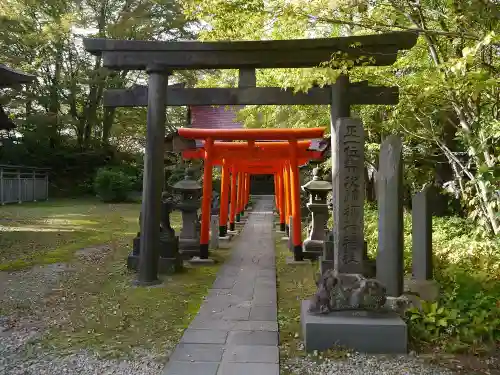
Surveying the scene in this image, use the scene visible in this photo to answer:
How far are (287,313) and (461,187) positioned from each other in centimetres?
623

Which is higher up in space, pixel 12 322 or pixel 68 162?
pixel 68 162

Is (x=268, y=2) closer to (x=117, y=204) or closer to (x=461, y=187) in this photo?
(x=461, y=187)

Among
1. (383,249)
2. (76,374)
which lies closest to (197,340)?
(76,374)

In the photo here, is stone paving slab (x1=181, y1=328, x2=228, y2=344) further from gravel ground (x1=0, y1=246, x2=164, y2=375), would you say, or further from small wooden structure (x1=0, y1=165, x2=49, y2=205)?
small wooden structure (x1=0, y1=165, x2=49, y2=205)

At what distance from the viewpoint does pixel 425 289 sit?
5086 millimetres

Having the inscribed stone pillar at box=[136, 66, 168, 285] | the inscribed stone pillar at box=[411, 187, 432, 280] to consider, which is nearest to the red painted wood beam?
the inscribed stone pillar at box=[136, 66, 168, 285]

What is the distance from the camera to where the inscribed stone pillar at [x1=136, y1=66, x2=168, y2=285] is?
6.43 meters

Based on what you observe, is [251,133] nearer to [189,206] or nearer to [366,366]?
[189,206]

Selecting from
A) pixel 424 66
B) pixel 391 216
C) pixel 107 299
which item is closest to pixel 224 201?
pixel 424 66

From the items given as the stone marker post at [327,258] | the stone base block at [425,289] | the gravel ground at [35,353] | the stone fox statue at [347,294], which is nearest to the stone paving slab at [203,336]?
the gravel ground at [35,353]

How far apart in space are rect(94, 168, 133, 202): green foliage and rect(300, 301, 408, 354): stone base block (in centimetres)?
2062

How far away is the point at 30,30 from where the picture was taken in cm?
2367

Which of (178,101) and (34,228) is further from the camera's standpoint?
(34,228)

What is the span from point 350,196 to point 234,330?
1.87 m
